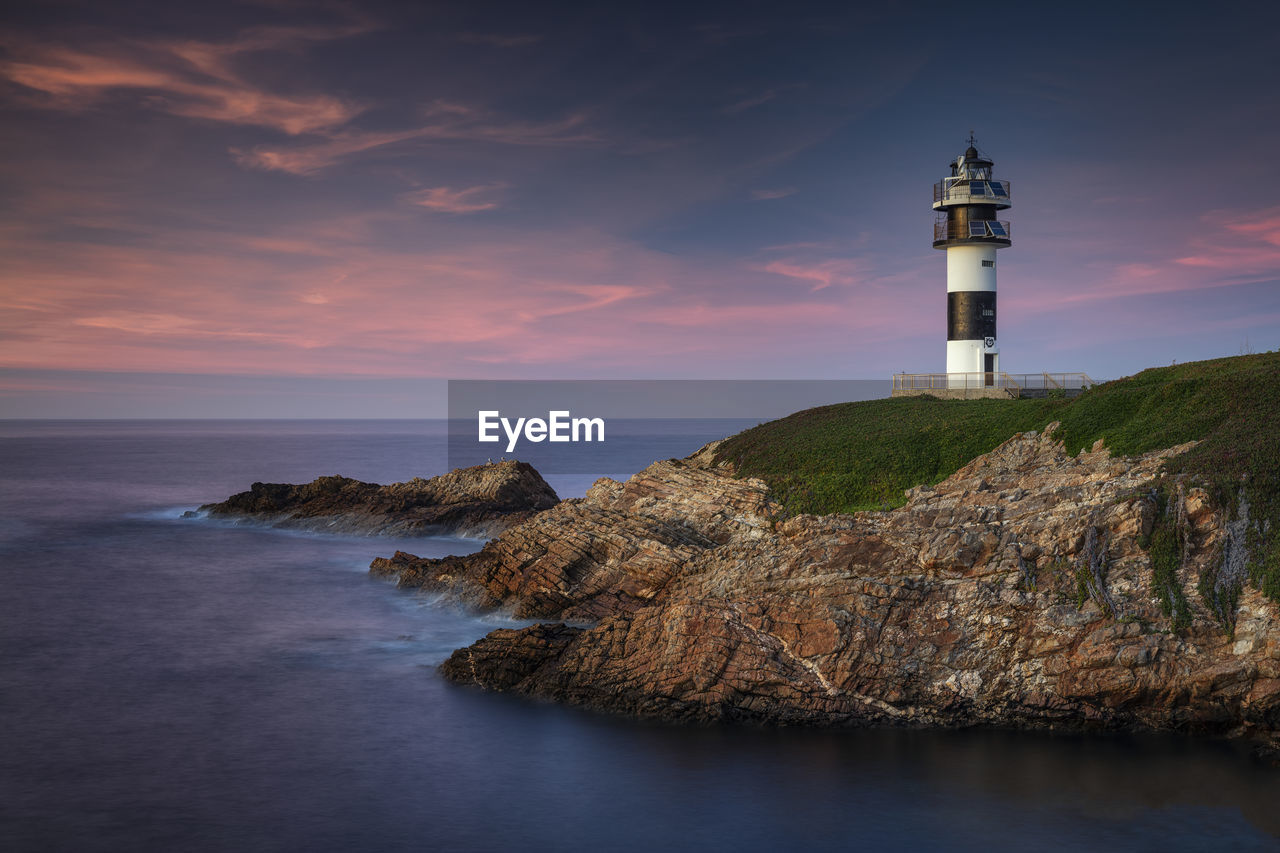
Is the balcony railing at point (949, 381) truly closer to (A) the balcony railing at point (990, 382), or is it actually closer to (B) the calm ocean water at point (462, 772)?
(A) the balcony railing at point (990, 382)

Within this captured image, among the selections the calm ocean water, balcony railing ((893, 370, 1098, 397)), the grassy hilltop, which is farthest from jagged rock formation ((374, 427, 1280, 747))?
balcony railing ((893, 370, 1098, 397))

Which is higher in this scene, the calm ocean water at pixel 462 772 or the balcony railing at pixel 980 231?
the balcony railing at pixel 980 231

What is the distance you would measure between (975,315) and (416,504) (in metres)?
25.6

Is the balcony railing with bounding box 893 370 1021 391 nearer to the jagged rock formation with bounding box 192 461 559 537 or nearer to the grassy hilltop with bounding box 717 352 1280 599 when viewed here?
the grassy hilltop with bounding box 717 352 1280 599

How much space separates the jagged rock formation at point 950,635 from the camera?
16047mm

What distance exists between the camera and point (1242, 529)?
17.0 meters

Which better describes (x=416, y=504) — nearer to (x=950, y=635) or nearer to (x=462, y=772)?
(x=462, y=772)

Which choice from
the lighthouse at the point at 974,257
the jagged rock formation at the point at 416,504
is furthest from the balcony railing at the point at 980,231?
the jagged rock formation at the point at 416,504

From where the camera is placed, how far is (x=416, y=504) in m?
42.6

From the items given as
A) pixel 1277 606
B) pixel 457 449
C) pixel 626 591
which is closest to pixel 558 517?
pixel 626 591

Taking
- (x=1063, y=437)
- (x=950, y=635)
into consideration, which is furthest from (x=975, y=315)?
(x=950, y=635)

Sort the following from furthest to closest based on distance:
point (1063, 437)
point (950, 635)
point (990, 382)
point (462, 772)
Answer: point (990, 382) → point (1063, 437) → point (950, 635) → point (462, 772)

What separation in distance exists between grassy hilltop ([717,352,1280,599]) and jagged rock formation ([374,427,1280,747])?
42.0 inches

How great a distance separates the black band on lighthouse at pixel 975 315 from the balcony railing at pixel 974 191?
12.9 feet
